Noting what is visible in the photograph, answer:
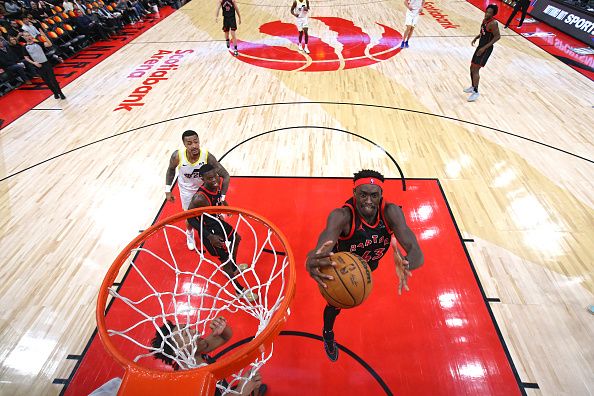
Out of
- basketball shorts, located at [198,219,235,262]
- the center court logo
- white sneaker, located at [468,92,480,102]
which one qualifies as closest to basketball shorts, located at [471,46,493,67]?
white sneaker, located at [468,92,480,102]

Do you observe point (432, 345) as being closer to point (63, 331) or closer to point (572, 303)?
point (572, 303)

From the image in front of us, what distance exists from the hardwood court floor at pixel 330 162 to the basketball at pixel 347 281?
5.79 ft

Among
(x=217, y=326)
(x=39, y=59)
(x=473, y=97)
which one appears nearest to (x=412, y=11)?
(x=473, y=97)

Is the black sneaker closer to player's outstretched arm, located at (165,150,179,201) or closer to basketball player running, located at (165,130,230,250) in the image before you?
basketball player running, located at (165,130,230,250)

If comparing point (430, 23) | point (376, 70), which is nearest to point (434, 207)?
point (376, 70)

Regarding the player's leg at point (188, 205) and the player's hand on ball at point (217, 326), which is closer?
the player's hand on ball at point (217, 326)

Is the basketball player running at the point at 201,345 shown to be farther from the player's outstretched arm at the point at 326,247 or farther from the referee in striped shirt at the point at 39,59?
the referee in striped shirt at the point at 39,59

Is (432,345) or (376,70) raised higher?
(432,345)

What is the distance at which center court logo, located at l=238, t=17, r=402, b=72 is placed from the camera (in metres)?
9.14

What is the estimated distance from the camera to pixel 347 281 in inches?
82.3

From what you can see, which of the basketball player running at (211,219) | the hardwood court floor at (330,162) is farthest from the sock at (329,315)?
the hardwood court floor at (330,162)

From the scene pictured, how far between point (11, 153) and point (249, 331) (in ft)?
19.1

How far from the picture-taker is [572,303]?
3.45 m

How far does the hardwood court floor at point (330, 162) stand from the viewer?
3371 mm
